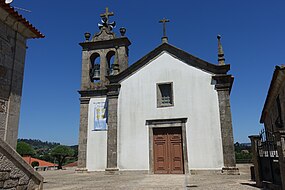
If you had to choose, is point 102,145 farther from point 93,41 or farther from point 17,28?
point 17,28

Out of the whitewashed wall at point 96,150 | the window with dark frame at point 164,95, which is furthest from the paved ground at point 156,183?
the window with dark frame at point 164,95

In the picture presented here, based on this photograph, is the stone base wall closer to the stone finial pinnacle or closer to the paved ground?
the paved ground

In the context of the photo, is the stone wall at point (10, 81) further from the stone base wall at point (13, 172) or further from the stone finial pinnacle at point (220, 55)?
the stone finial pinnacle at point (220, 55)

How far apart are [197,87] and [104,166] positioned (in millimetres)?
6490

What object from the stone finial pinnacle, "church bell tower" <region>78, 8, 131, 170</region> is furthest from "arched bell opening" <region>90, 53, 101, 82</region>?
the stone finial pinnacle

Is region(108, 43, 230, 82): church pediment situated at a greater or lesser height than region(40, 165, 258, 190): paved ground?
greater

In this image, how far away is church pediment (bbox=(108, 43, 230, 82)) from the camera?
1236cm

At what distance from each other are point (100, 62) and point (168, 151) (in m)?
6.90

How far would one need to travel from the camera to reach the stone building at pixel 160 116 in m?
11.6

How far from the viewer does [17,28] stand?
6781 millimetres

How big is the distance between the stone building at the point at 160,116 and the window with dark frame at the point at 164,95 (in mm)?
52

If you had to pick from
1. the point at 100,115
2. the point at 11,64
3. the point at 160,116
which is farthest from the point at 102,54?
the point at 11,64

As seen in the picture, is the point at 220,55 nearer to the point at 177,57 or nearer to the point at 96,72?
the point at 177,57

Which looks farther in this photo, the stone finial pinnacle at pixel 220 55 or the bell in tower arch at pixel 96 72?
the bell in tower arch at pixel 96 72
